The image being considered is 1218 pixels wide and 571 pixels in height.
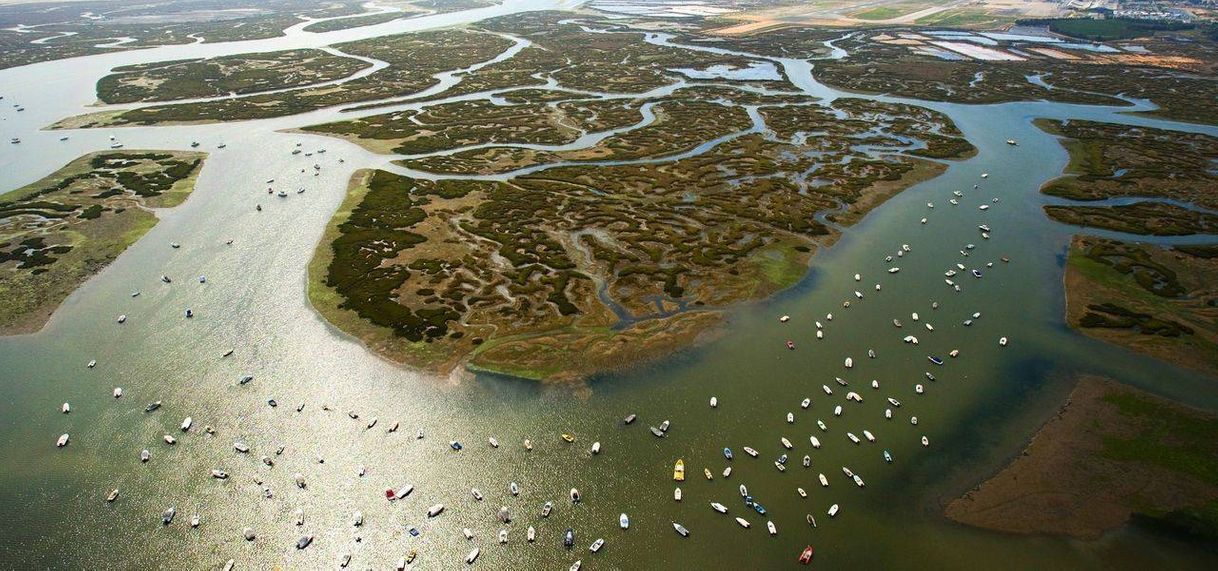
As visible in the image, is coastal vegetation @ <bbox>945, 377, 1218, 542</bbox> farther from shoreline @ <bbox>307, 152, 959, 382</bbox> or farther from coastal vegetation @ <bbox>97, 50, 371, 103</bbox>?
coastal vegetation @ <bbox>97, 50, 371, 103</bbox>

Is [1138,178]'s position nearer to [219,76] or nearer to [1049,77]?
[1049,77]

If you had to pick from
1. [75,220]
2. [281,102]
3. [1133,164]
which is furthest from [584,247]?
[281,102]

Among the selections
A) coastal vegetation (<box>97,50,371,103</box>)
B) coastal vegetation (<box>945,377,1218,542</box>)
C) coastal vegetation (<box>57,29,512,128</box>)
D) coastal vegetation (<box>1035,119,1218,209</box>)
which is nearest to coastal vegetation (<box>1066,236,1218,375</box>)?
coastal vegetation (<box>945,377,1218,542</box>)

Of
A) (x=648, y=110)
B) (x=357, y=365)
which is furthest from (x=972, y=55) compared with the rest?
(x=357, y=365)

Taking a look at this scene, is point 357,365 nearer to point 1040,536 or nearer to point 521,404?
point 521,404

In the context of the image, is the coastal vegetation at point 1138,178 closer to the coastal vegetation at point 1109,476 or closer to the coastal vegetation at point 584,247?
the coastal vegetation at point 584,247

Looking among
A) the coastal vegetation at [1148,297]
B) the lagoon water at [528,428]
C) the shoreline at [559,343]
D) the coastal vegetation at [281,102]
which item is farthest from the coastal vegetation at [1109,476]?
the coastal vegetation at [281,102]

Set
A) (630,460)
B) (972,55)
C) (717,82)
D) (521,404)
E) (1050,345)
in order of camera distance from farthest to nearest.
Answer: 1. (972,55)
2. (717,82)
3. (1050,345)
4. (521,404)
5. (630,460)
